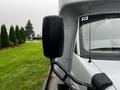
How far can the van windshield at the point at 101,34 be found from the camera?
14.5 ft

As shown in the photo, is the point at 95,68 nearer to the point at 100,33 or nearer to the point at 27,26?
the point at 100,33

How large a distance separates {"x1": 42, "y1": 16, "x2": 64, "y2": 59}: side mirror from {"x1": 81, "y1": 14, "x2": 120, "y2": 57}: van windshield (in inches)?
28.8

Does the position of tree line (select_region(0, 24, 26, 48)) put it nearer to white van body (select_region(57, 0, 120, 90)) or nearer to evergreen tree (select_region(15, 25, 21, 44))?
evergreen tree (select_region(15, 25, 21, 44))

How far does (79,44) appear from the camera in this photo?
4934 mm

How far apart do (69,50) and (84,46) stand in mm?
926

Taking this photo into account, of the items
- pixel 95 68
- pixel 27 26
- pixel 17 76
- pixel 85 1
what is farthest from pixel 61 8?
pixel 27 26

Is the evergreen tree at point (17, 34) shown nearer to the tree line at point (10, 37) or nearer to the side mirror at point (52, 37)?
the tree line at point (10, 37)

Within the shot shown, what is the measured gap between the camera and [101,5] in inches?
200

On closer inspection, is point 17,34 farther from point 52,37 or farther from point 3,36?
point 52,37

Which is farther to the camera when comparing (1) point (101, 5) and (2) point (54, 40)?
(1) point (101, 5)

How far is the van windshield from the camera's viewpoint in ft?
14.5

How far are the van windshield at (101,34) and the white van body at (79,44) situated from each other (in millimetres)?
119

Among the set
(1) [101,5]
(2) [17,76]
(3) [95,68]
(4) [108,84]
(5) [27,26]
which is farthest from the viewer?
(5) [27,26]

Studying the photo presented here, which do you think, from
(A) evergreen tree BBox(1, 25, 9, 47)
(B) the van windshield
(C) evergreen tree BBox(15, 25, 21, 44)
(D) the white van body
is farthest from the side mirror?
(C) evergreen tree BBox(15, 25, 21, 44)
